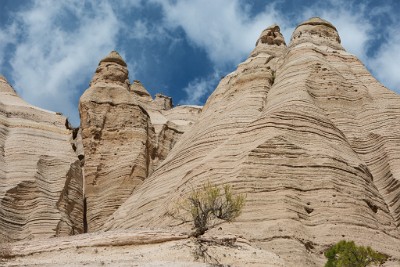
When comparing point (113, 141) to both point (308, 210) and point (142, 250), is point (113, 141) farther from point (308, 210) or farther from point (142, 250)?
point (142, 250)

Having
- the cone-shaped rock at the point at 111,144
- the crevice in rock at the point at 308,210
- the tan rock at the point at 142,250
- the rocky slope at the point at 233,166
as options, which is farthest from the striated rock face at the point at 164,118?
the tan rock at the point at 142,250

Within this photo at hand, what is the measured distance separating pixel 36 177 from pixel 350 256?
19.5 metres

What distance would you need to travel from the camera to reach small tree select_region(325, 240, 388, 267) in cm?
1773

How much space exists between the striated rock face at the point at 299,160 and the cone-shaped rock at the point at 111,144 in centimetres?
520

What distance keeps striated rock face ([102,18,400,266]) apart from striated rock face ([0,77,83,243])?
4.15m

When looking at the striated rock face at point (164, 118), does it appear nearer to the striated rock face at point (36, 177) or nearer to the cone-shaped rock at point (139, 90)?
the cone-shaped rock at point (139, 90)

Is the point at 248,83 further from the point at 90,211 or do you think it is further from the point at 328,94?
the point at 90,211

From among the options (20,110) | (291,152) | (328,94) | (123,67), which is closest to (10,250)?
(291,152)

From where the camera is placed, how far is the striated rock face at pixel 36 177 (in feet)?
102

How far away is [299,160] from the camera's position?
23.9 meters

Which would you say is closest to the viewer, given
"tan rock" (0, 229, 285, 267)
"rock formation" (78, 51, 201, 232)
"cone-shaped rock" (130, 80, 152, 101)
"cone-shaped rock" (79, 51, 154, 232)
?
"tan rock" (0, 229, 285, 267)

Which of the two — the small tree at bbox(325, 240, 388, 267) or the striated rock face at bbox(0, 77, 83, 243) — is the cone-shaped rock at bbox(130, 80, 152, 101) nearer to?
the striated rock face at bbox(0, 77, 83, 243)

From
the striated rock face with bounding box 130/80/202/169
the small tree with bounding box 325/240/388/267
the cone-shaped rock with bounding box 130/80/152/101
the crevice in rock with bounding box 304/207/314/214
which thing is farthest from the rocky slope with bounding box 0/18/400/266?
the cone-shaped rock with bounding box 130/80/152/101

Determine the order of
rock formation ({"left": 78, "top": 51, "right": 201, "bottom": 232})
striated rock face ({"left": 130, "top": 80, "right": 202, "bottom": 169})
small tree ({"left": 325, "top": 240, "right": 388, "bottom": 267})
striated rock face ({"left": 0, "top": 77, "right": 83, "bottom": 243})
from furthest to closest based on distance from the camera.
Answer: striated rock face ({"left": 130, "top": 80, "right": 202, "bottom": 169}) → rock formation ({"left": 78, "top": 51, "right": 201, "bottom": 232}) → striated rock face ({"left": 0, "top": 77, "right": 83, "bottom": 243}) → small tree ({"left": 325, "top": 240, "right": 388, "bottom": 267})
